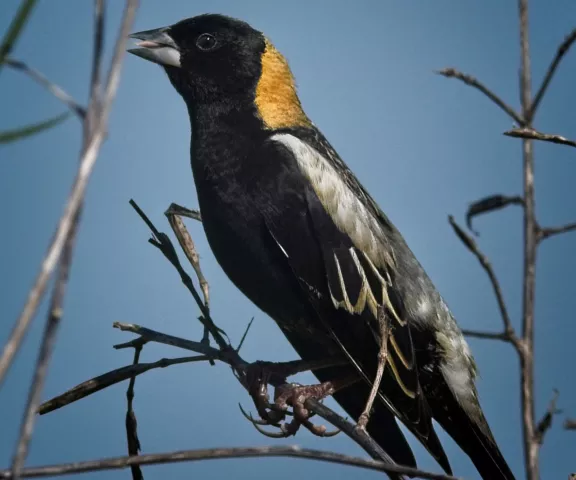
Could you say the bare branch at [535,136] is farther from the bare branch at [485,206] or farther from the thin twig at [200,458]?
the thin twig at [200,458]

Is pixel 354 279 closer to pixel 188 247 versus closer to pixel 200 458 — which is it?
pixel 188 247

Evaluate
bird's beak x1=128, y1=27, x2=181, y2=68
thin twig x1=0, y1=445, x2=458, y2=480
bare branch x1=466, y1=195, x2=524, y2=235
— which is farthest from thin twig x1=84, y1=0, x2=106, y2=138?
bird's beak x1=128, y1=27, x2=181, y2=68

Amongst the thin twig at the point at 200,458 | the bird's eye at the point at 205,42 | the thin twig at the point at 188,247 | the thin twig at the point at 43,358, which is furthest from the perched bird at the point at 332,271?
the thin twig at the point at 43,358

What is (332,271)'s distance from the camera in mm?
2566

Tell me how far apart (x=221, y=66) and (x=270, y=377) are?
4.00 feet

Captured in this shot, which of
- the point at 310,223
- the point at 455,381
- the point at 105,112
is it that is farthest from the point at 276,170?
the point at 105,112

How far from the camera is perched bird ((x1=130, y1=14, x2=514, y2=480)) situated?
8.15 feet

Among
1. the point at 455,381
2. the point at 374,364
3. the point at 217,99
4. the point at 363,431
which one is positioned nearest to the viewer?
the point at 363,431

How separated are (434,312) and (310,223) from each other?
0.55m

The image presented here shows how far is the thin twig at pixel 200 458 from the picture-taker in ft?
2.48

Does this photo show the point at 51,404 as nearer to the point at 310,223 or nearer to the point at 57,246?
the point at 57,246

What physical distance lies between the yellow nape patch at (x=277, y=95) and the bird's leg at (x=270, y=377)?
0.86 m

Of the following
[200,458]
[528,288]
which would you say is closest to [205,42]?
[528,288]

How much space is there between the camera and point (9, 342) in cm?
58
